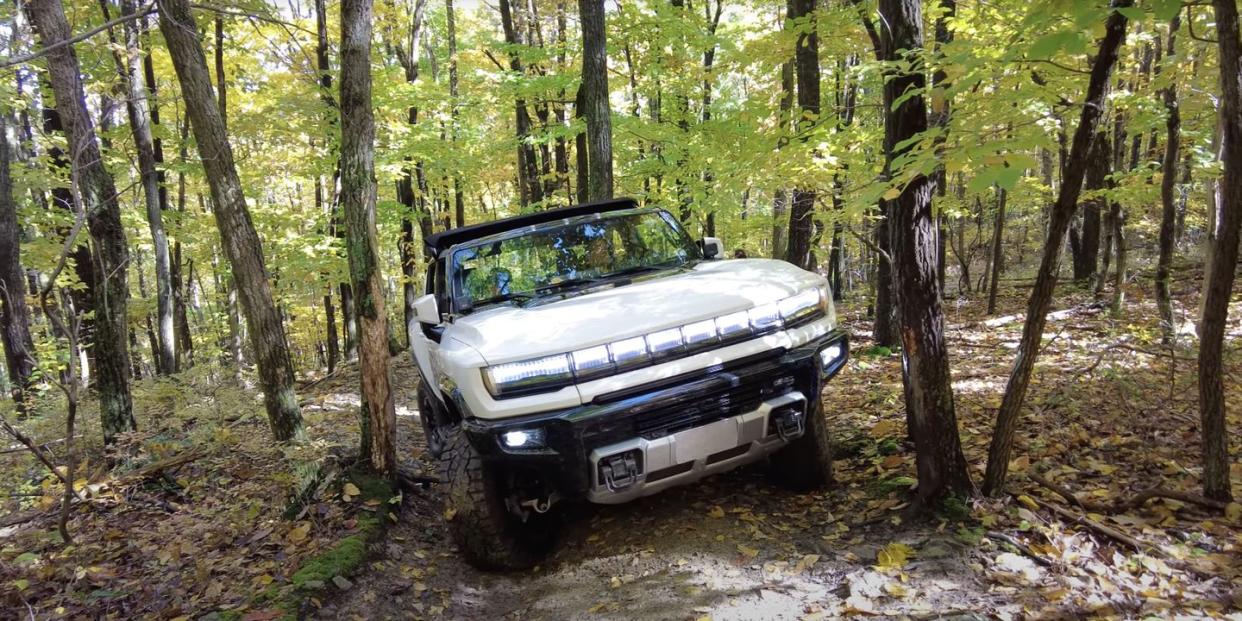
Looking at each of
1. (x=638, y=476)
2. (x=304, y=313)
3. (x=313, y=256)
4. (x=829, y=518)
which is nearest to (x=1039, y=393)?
(x=829, y=518)

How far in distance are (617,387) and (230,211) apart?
4.08 meters

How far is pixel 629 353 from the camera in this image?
3.01 meters

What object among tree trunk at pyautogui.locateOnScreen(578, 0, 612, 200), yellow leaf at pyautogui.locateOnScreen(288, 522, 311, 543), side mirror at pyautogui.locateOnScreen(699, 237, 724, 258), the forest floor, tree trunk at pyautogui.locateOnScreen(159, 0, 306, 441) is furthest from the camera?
tree trunk at pyautogui.locateOnScreen(578, 0, 612, 200)

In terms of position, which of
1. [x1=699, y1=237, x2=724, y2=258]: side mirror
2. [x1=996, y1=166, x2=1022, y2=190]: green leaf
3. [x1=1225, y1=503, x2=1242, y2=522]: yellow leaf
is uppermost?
[x1=996, y1=166, x2=1022, y2=190]: green leaf

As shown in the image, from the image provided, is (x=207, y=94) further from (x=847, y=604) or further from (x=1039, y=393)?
(x=1039, y=393)

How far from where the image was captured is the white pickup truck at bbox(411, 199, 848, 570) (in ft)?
9.55

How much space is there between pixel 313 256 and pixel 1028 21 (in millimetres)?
11673

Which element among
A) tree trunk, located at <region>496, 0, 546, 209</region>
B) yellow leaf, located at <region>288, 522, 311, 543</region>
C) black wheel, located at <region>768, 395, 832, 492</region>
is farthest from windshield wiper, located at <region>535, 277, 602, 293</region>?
tree trunk, located at <region>496, 0, 546, 209</region>

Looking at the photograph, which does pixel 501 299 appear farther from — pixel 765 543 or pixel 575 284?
pixel 765 543

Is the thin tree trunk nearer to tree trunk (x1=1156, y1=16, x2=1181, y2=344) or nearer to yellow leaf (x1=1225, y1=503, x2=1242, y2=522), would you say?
tree trunk (x1=1156, y1=16, x2=1181, y2=344)

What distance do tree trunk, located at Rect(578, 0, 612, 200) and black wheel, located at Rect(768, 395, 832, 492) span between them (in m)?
4.62

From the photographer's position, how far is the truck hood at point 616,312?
2955 millimetres

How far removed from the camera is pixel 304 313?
77.2 ft

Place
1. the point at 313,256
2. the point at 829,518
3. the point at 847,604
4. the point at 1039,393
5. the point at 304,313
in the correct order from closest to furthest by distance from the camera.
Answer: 1. the point at 847,604
2. the point at 829,518
3. the point at 1039,393
4. the point at 313,256
5. the point at 304,313
